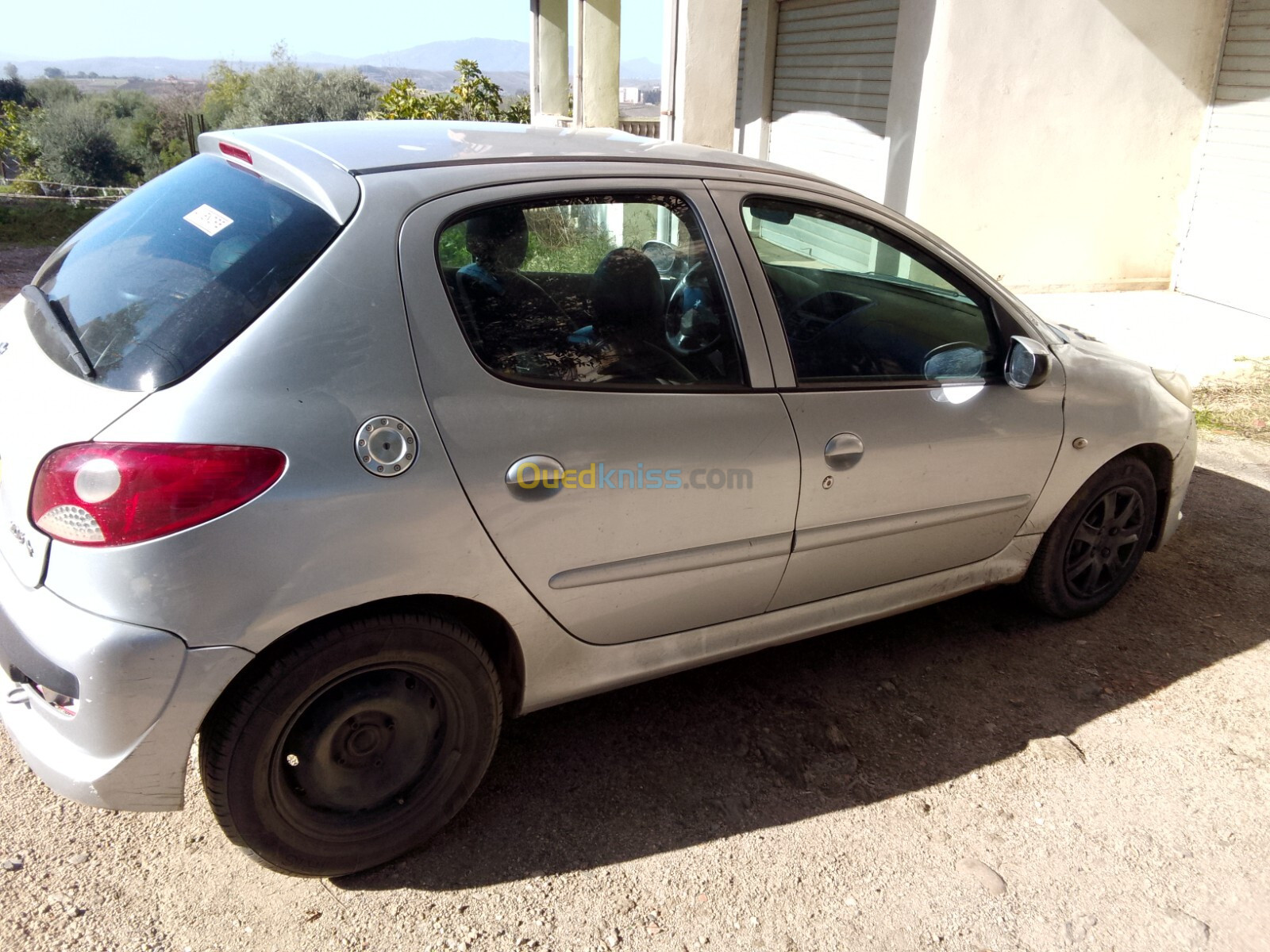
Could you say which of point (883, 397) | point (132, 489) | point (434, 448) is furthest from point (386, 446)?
point (883, 397)

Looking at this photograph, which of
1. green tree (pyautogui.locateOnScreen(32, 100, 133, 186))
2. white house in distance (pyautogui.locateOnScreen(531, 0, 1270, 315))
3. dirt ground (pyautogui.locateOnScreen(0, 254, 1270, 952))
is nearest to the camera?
dirt ground (pyautogui.locateOnScreen(0, 254, 1270, 952))

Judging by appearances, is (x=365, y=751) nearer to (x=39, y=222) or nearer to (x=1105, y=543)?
(x=1105, y=543)

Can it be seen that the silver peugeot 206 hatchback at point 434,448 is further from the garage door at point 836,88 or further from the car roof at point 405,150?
the garage door at point 836,88

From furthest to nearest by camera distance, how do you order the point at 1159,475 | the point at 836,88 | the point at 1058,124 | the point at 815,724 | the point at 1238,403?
the point at 836,88 < the point at 1058,124 < the point at 1238,403 < the point at 1159,475 < the point at 815,724

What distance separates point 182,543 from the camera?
2025 millimetres

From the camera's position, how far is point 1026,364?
3.25m

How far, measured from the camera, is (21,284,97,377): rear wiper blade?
2.19m

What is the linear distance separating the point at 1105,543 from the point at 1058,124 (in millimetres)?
6591

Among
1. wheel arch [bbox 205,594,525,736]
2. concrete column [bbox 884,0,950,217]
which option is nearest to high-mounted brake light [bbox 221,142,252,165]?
wheel arch [bbox 205,594,525,736]

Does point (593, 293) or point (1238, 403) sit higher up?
point (593, 293)

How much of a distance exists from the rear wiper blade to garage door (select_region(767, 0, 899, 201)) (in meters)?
7.98

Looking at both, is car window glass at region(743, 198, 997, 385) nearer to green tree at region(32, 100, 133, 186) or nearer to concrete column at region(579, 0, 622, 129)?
concrete column at region(579, 0, 622, 129)

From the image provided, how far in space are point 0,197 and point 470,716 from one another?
15805 mm

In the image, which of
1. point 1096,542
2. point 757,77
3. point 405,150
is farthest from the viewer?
point 757,77
